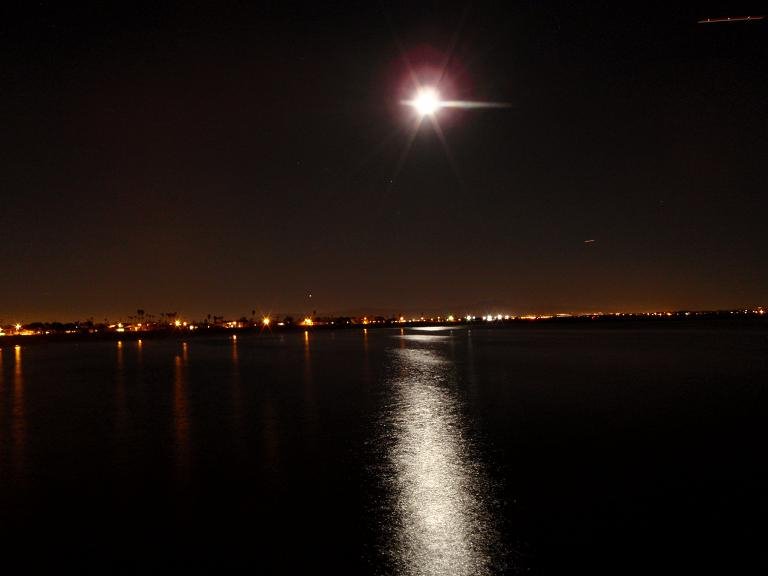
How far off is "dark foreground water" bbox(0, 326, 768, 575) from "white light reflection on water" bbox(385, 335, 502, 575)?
4 centimetres

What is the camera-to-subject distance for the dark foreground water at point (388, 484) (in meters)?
6.83

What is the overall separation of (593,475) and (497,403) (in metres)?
8.43

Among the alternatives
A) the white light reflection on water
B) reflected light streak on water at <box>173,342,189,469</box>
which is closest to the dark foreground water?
the white light reflection on water

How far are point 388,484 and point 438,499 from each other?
115cm

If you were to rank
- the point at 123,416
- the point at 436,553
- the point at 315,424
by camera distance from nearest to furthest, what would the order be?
1. the point at 436,553
2. the point at 315,424
3. the point at 123,416

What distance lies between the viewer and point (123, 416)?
17000 millimetres

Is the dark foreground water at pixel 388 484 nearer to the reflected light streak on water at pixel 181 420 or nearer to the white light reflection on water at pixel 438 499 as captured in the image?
the white light reflection on water at pixel 438 499

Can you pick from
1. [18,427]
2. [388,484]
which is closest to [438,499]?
[388,484]

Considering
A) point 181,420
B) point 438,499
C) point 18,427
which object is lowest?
point 438,499

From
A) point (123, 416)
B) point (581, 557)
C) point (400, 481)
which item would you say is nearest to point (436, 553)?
point (581, 557)

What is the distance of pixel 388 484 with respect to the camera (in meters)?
9.40

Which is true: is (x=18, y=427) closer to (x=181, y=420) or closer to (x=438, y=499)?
(x=181, y=420)

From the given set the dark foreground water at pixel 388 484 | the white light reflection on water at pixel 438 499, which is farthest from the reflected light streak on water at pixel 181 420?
the white light reflection on water at pixel 438 499

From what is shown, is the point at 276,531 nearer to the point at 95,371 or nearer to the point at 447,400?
the point at 447,400
